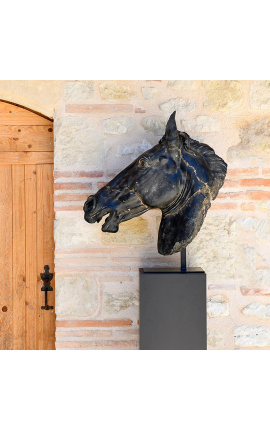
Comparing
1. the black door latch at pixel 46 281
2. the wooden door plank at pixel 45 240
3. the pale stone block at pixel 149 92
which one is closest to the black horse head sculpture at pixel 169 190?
the pale stone block at pixel 149 92

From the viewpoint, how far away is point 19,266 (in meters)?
2.43

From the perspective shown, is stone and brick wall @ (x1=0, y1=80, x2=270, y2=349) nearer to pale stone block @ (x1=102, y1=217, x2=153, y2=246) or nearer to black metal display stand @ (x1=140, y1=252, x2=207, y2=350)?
pale stone block @ (x1=102, y1=217, x2=153, y2=246)

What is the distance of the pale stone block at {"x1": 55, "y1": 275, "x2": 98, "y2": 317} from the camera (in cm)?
227

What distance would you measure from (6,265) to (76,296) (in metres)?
0.56

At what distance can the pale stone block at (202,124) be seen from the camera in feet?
7.37

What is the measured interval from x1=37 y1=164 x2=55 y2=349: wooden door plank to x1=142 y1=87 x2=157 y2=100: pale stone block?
2.59 feet

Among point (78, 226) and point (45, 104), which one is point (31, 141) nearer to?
point (45, 104)

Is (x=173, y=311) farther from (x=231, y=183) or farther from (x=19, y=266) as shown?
(x=19, y=266)

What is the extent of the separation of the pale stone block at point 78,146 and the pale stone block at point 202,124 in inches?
21.6

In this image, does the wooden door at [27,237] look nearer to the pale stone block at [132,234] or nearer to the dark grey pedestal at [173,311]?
the pale stone block at [132,234]

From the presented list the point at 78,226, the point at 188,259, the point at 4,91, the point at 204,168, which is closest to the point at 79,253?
the point at 78,226

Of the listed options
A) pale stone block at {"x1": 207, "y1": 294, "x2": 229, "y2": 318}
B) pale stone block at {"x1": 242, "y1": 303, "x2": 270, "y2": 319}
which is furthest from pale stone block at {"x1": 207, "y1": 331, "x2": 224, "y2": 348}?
pale stone block at {"x1": 242, "y1": 303, "x2": 270, "y2": 319}

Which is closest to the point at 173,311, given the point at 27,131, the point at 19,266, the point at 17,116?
the point at 19,266

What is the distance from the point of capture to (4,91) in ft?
7.30
